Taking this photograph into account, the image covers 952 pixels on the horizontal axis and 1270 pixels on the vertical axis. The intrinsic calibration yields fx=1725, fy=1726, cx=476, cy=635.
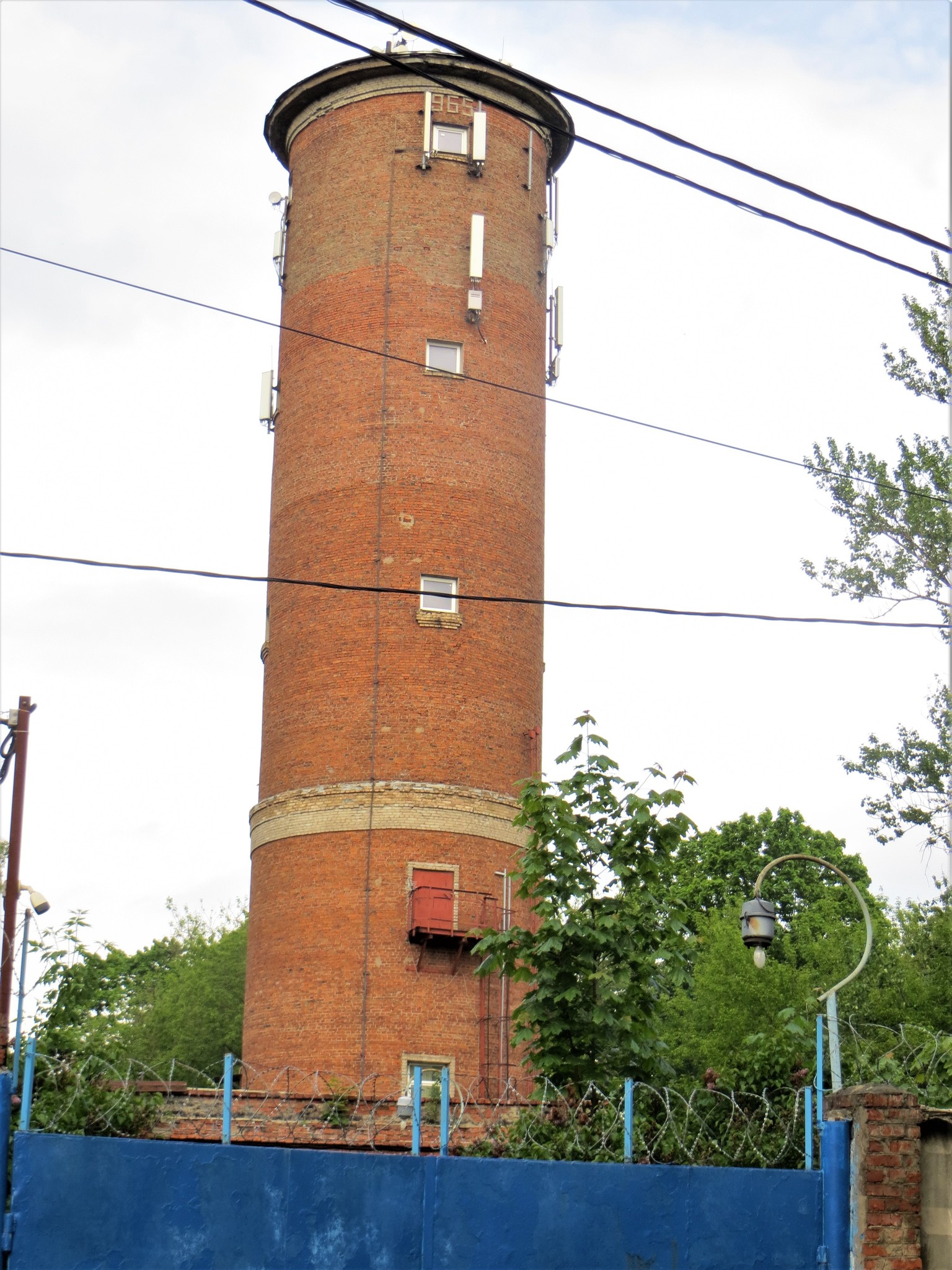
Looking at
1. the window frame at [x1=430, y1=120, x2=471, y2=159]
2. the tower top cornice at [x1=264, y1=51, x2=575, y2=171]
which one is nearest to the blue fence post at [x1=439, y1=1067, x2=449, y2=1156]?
the tower top cornice at [x1=264, y1=51, x2=575, y2=171]

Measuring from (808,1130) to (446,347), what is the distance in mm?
20515

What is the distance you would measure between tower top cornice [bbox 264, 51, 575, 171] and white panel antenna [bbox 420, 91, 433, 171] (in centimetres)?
22

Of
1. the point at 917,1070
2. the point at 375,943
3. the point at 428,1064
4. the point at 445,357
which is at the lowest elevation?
the point at 428,1064

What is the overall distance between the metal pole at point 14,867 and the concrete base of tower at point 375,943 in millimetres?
4375

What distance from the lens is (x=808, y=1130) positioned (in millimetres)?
14719

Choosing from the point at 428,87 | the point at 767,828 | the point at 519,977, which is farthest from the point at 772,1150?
the point at 767,828

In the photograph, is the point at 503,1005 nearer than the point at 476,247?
Yes

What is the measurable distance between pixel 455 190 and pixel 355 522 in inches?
279

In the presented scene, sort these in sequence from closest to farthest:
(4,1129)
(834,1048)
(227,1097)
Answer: (4,1129), (227,1097), (834,1048)

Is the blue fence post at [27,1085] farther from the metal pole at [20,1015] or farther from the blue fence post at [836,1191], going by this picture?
the blue fence post at [836,1191]

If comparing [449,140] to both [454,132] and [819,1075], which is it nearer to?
[454,132]

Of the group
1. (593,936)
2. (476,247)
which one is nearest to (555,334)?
(476,247)

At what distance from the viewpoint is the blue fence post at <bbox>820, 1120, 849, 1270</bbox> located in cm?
1445

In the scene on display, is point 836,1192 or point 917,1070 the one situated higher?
point 917,1070
